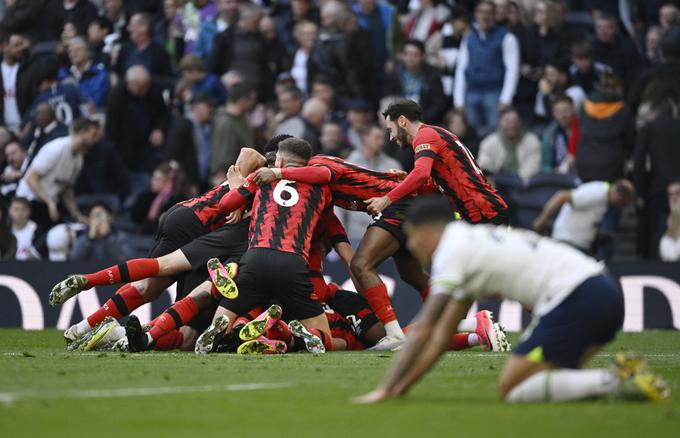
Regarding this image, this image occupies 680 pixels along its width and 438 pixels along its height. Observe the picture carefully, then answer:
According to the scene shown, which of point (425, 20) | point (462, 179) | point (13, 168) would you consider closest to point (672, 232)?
point (462, 179)

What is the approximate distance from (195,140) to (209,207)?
6546mm

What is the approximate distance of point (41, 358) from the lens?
420 inches

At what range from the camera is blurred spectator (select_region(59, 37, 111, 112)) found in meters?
20.4

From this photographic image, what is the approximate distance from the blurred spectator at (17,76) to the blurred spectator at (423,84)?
6039 millimetres

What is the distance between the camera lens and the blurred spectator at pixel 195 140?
18984 millimetres

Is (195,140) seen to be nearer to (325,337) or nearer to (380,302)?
(380,302)

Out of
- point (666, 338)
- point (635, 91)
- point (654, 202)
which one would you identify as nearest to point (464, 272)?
point (666, 338)

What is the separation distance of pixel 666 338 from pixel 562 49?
7112 mm

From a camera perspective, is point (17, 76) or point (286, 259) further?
point (17, 76)

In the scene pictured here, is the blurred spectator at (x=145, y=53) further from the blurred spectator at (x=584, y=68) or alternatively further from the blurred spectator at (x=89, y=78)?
the blurred spectator at (x=584, y=68)

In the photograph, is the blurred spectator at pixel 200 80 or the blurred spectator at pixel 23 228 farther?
the blurred spectator at pixel 200 80

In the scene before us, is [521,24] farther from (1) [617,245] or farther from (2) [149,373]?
(2) [149,373]

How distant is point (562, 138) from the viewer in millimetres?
18953

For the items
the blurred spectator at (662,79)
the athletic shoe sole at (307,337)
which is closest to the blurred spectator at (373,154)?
the blurred spectator at (662,79)
